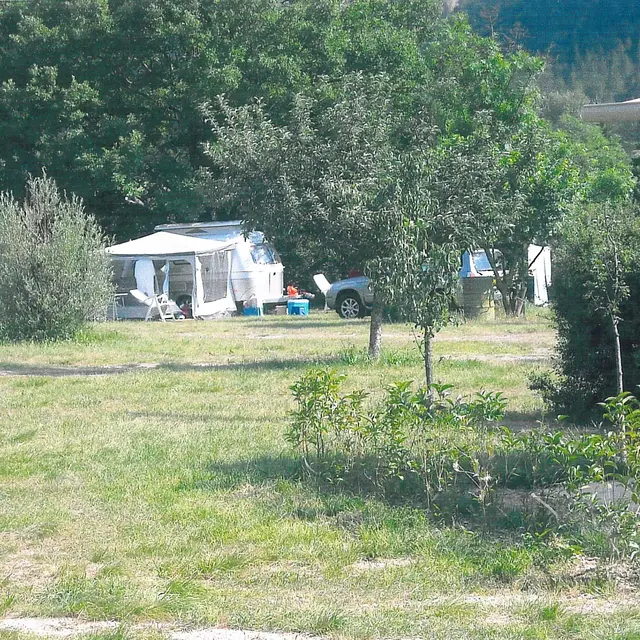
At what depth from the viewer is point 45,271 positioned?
60.6ft

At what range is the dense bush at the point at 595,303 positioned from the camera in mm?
8016

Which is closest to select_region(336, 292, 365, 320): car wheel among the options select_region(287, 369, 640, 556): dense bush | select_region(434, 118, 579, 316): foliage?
select_region(434, 118, 579, 316): foliage

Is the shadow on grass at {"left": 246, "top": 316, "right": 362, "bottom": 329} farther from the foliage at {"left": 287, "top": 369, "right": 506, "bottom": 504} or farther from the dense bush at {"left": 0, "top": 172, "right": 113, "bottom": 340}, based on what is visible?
the foliage at {"left": 287, "top": 369, "right": 506, "bottom": 504}

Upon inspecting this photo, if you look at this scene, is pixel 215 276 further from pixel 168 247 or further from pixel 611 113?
pixel 611 113

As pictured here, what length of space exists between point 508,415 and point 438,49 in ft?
69.5

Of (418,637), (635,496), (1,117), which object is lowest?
(418,637)

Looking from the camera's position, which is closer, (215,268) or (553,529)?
(553,529)

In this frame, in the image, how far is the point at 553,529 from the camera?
5.51 m

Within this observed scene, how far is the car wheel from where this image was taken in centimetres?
2619

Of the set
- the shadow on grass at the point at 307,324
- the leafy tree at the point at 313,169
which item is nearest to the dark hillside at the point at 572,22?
the shadow on grass at the point at 307,324

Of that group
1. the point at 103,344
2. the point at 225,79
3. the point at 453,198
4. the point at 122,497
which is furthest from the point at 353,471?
the point at 225,79

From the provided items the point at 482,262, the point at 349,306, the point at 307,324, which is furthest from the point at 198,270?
the point at 482,262

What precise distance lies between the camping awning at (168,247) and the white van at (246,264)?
36.2 inches

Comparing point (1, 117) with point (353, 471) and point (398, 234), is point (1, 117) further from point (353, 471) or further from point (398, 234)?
point (353, 471)
